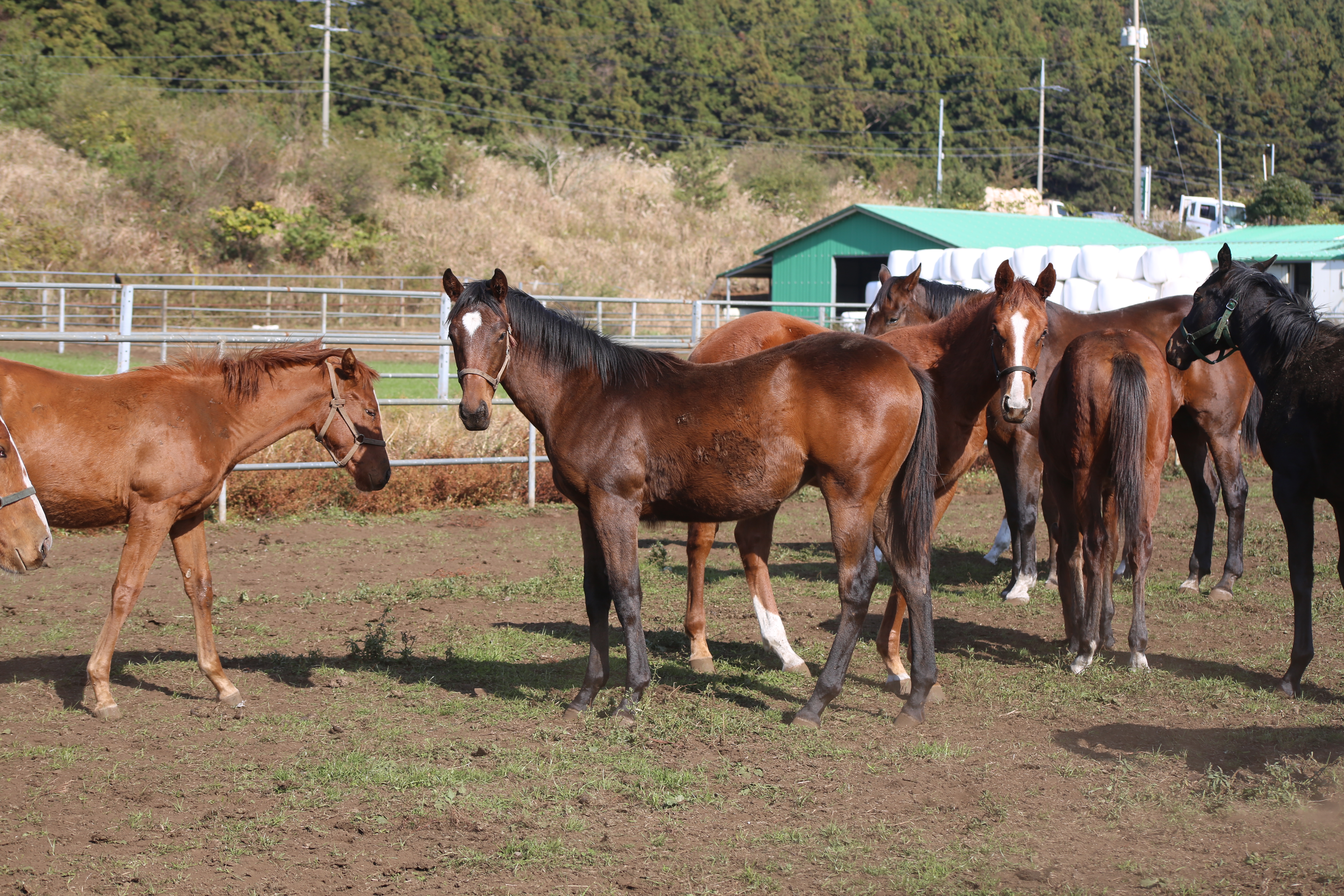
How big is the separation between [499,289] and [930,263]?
12673 mm

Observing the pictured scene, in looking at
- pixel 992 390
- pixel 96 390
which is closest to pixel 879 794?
pixel 992 390

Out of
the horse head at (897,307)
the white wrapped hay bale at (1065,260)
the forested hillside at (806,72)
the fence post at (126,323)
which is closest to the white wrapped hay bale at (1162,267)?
the white wrapped hay bale at (1065,260)

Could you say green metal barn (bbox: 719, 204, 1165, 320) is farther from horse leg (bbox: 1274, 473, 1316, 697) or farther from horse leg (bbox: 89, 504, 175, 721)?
horse leg (bbox: 89, 504, 175, 721)

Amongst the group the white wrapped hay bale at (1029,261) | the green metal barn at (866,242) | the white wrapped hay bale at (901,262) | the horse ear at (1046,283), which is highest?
the green metal barn at (866,242)

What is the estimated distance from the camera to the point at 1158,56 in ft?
223

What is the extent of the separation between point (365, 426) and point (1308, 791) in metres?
4.65

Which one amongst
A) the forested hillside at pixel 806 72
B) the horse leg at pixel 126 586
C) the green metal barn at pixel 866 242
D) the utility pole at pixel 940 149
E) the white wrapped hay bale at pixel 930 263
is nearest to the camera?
the horse leg at pixel 126 586

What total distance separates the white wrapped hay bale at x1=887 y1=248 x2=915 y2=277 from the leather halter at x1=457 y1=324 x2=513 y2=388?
495 inches

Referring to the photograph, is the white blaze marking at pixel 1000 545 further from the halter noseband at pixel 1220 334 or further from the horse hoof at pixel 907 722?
the horse hoof at pixel 907 722

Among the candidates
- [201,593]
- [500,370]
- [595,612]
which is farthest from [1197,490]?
[201,593]

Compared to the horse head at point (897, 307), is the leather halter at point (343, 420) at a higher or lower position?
lower

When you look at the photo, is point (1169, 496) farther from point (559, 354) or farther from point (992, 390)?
point (559, 354)

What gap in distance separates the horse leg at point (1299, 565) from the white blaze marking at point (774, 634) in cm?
248

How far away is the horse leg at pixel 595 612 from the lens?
513 centimetres
